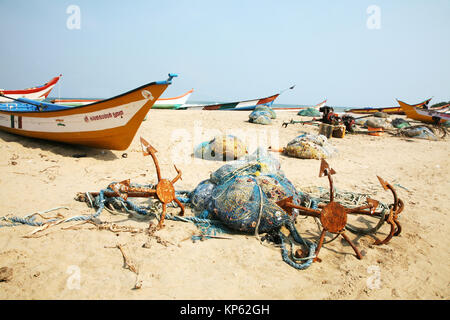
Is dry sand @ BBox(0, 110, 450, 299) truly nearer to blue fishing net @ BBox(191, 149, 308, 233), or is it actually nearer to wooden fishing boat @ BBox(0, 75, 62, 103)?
blue fishing net @ BBox(191, 149, 308, 233)

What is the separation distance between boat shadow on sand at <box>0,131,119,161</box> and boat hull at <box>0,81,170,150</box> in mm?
183

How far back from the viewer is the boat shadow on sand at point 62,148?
5934 mm

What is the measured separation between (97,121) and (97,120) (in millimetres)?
26

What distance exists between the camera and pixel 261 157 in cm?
414

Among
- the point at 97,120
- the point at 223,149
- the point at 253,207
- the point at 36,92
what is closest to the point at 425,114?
the point at 223,149

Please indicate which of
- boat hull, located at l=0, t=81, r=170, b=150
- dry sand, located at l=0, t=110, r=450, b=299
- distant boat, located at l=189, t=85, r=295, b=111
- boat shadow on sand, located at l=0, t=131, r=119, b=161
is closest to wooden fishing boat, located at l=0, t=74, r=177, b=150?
boat hull, located at l=0, t=81, r=170, b=150

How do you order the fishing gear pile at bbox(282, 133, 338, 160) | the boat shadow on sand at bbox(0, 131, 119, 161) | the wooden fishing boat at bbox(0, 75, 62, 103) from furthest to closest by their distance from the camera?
the wooden fishing boat at bbox(0, 75, 62, 103) → the fishing gear pile at bbox(282, 133, 338, 160) → the boat shadow on sand at bbox(0, 131, 119, 161)

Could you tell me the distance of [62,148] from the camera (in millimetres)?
6281

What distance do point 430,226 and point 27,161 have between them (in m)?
7.19

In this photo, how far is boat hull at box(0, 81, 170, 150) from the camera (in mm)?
5414

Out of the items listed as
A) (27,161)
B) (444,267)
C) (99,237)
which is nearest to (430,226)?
(444,267)

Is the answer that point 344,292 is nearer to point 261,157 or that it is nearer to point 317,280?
point 317,280

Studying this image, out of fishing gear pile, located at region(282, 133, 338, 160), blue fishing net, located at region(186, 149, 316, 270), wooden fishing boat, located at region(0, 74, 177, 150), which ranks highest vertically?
wooden fishing boat, located at region(0, 74, 177, 150)

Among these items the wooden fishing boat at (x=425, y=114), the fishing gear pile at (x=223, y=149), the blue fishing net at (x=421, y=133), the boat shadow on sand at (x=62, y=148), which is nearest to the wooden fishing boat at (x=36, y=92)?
the boat shadow on sand at (x=62, y=148)
